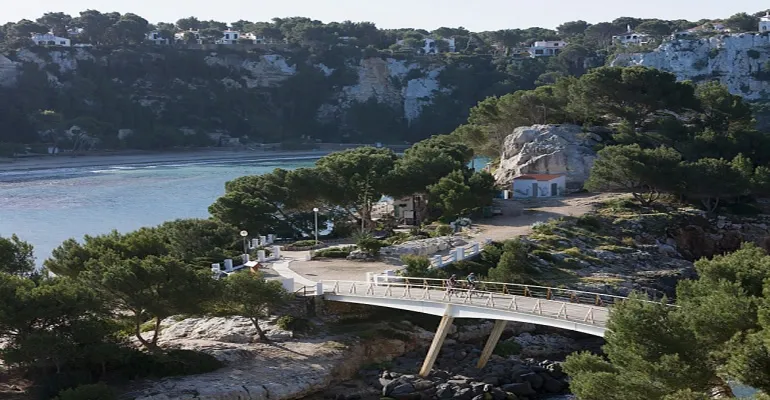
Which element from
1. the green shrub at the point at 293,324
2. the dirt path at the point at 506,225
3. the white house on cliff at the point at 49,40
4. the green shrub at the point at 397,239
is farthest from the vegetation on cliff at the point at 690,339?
the white house on cliff at the point at 49,40

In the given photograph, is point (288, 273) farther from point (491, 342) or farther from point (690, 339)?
point (690, 339)

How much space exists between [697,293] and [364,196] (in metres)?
24.8

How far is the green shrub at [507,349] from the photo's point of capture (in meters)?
29.8

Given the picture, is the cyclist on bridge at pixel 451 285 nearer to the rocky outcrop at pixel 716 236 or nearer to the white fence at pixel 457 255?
the white fence at pixel 457 255

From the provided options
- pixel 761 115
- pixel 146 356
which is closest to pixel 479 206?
pixel 146 356

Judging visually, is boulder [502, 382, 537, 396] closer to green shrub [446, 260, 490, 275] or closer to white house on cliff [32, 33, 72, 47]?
green shrub [446, 260, 490, 275]

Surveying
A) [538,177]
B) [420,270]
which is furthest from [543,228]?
[538,177]

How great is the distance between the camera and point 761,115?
4173 inches

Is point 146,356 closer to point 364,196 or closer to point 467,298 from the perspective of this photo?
point 467,298

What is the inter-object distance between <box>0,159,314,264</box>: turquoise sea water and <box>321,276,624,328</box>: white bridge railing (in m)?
28.6

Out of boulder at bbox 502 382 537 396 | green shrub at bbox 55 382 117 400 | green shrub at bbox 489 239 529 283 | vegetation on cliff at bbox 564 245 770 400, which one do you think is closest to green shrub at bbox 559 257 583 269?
green shrub at bbox 489 239 529 283

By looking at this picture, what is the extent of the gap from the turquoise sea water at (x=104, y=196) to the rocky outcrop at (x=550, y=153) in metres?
21.8

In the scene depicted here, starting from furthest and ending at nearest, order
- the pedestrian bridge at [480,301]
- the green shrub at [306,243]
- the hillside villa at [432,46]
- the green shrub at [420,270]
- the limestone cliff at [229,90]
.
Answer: the hillside villa at [432,46] → the limestone cliff at [229,90] → the green shrub at [306,243] → the green shrub at [420,270] → the pedestrian bridge at [480,301]

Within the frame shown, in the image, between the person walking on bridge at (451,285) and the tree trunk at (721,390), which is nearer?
the tree trunk at (721,390)
